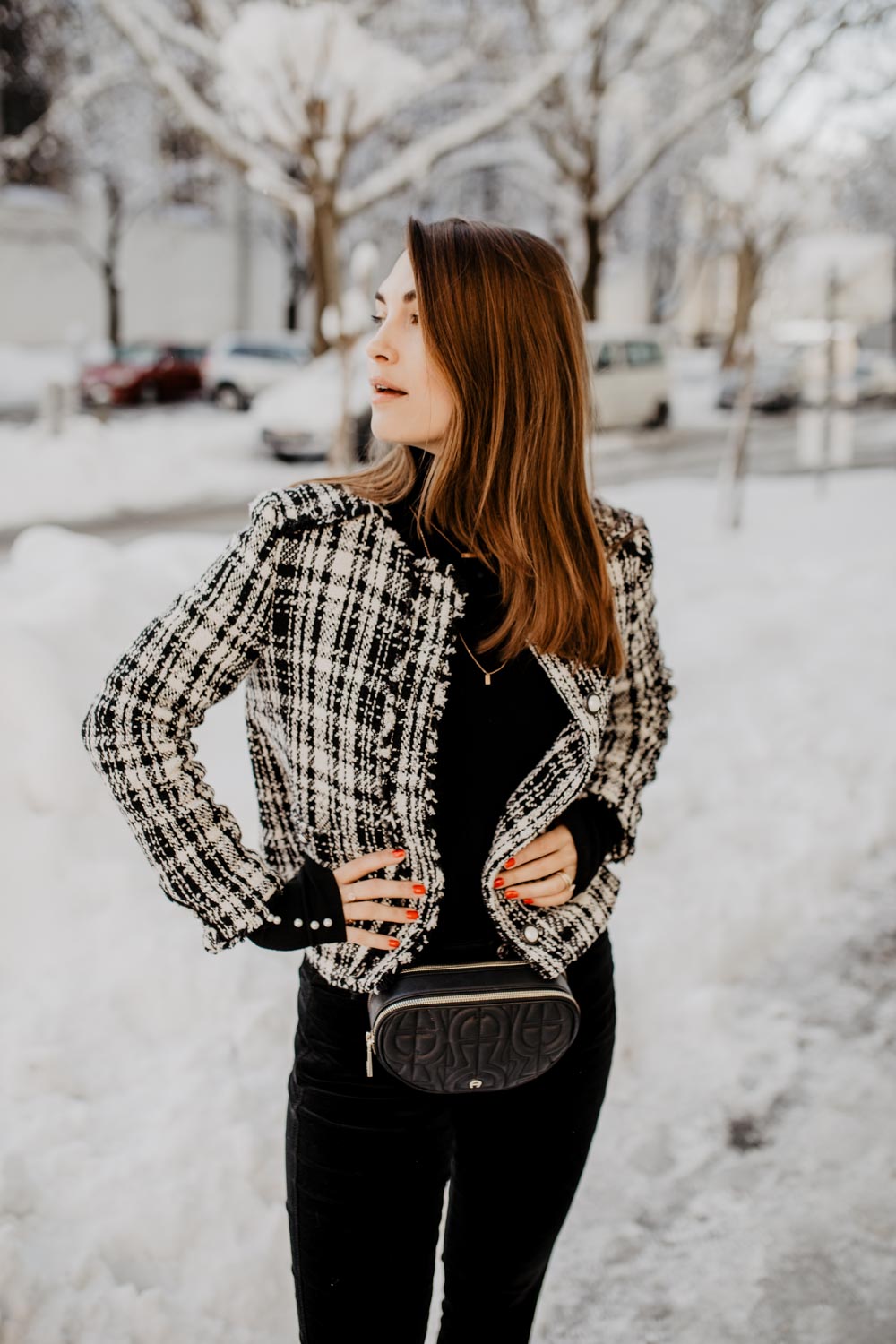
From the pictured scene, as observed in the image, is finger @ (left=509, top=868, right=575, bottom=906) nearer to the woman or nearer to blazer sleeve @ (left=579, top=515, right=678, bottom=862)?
the woman

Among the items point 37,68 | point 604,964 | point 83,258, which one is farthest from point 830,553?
point 83,258

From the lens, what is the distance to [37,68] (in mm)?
22547

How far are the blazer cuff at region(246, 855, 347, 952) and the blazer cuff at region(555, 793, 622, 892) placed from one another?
333 mm

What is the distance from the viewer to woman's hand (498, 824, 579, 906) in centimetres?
153

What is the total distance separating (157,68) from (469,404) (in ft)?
47.6

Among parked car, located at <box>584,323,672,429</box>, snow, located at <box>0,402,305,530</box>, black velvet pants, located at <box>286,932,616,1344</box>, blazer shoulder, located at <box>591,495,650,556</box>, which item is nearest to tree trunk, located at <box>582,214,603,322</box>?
parked car, located at <box>584,323,672,429</box>

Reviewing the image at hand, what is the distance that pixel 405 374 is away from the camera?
148 centimetres

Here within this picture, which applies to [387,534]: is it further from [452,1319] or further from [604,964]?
[452,1319]

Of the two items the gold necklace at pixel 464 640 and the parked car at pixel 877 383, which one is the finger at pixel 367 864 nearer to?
the gold necklace at pixel 464 640

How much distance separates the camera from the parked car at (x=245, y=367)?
2106 centimetres

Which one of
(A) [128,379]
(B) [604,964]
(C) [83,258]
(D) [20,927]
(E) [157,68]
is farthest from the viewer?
(C) [83,258]

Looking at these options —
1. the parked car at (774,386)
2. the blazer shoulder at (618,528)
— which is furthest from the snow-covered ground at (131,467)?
the blazer shoulder at (618,528)

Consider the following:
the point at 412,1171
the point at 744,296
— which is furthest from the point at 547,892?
the point at 744,296

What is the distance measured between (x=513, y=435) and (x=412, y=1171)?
968 mm
